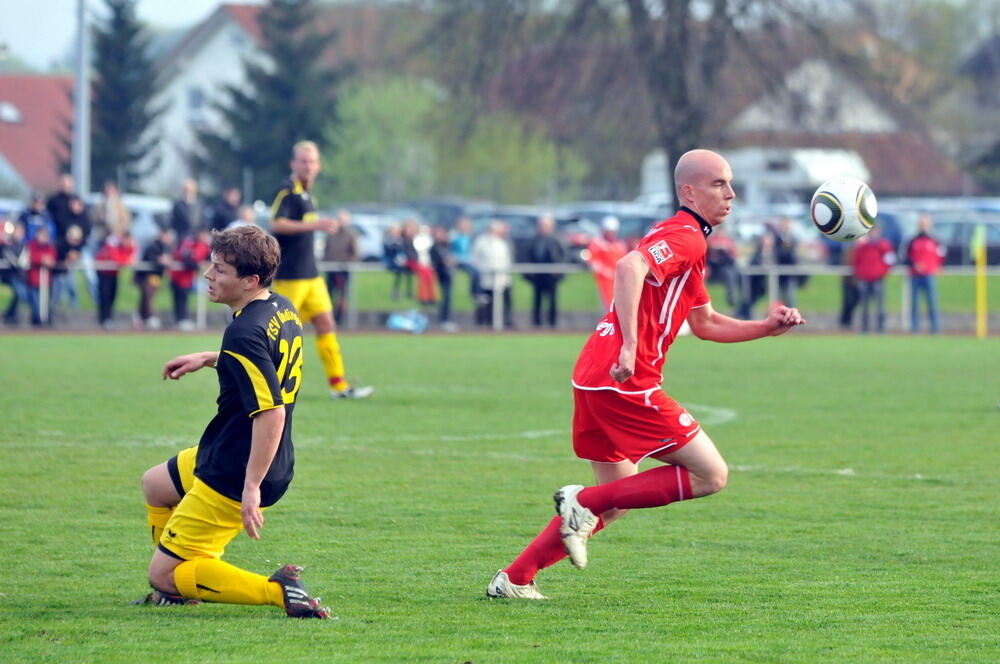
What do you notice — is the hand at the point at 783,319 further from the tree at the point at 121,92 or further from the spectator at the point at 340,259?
the tree at the point at 121,92

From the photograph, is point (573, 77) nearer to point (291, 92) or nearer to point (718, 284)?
point (718, 284)

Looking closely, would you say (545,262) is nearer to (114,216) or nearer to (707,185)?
(114,216)

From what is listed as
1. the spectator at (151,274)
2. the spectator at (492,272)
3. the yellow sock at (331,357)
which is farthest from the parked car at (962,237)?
the yellow sock at (331,357)

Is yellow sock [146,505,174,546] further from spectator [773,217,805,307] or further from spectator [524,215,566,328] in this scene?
spectator [773,217,805,307]

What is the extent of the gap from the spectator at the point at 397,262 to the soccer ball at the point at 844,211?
20154 mm

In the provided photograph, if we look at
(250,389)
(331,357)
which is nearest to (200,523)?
(250,389)

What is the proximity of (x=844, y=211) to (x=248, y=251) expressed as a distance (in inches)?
120

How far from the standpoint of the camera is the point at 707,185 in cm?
587

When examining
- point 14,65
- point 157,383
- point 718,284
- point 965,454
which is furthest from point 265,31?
point 14,65

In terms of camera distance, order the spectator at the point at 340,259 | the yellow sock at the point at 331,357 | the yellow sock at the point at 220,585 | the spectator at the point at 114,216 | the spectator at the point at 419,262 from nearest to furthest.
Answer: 1. the yellow sock at the point at 220,585
2. the yellow sock at the point at 331,357
3. the spectator at the point at 114,216
4. the spectator at the point at 340,259
5. the spectator at the point at 419,262

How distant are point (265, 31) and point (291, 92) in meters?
2.38

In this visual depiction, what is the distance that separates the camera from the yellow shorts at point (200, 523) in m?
5.40

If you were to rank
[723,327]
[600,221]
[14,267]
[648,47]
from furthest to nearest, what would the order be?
[600,221], [648,47], [14,267], [723,327]

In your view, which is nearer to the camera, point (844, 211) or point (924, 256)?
point (844, 211)
